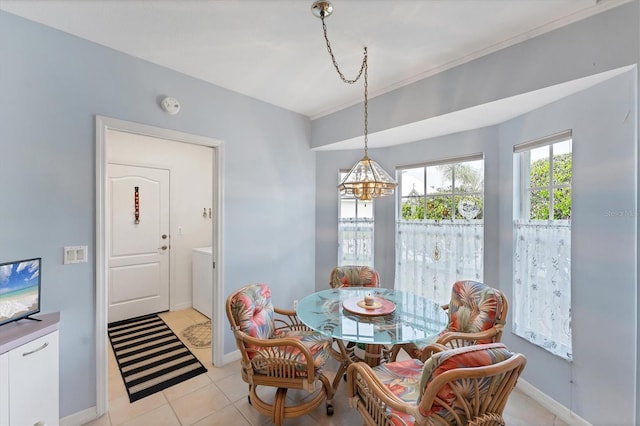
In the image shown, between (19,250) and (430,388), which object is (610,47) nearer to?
(430,388)

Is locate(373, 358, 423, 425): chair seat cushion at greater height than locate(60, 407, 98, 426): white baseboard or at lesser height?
greater

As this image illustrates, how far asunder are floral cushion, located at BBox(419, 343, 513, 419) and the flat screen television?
226cm

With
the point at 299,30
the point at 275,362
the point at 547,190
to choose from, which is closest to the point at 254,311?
the point at 275,362

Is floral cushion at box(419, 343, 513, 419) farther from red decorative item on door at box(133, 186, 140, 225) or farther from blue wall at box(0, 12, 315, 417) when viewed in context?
red decorative item on door at box(133, 186, 140, 225)

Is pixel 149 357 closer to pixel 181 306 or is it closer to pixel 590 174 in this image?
pixel 181 306

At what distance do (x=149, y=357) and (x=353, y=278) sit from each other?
218 cm

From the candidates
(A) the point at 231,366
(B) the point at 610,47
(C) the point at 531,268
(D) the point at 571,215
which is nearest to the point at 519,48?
(B) the point at 610,47

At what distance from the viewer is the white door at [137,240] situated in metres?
3.53

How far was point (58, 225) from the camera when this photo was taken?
1.81 meters

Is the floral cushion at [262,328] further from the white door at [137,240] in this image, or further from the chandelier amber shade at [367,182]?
the white door at [137,240]

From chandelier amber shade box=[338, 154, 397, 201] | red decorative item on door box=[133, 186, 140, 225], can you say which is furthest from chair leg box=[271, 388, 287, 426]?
red decorative item on door box=[133, 186, 140, 225]

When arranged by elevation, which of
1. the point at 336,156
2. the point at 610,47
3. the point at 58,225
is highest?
the point at 610,47

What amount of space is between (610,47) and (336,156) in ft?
7.95

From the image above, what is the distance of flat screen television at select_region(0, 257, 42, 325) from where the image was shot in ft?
5.00
